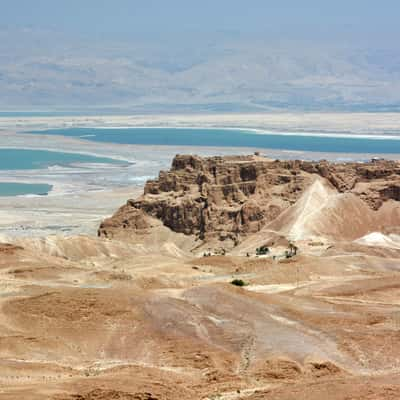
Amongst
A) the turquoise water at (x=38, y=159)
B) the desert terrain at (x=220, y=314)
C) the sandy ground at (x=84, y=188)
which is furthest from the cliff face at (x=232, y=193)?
the turquoise water at (x=38, y=159)

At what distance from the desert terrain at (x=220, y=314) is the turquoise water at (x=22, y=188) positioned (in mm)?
49451

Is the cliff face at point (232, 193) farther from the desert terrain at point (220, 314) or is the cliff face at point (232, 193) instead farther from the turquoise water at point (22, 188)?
the turquoise water at point (22, 188)

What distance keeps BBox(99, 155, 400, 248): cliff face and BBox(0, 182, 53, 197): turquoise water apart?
40.2 meters

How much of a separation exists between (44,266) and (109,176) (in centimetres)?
9047

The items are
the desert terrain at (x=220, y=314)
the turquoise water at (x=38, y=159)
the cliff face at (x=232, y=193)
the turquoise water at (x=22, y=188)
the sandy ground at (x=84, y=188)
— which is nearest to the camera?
the desert terrain at (x=220, y=314)

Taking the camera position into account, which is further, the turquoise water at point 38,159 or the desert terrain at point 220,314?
the turquoise water at point 38,159

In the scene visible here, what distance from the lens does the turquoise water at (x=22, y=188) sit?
123 meters

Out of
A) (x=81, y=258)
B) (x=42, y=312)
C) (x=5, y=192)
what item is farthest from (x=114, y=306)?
(x=5, y=192)

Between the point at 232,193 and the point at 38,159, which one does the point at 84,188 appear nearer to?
the point at 38,159

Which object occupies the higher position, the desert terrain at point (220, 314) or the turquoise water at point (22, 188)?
the desert terrain at point (220, 314)

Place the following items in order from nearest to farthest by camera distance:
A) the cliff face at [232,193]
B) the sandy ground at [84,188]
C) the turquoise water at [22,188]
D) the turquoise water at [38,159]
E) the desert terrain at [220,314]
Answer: the desert terrain at [220,314]
the cliff face at [232,193]
the sandy ground at [84,188]
the turquoise water at [22,188]
the turquoise water at [38,159]

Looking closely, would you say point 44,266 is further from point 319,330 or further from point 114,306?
point 319,330

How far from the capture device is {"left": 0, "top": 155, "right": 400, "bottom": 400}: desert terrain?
90.4 feet

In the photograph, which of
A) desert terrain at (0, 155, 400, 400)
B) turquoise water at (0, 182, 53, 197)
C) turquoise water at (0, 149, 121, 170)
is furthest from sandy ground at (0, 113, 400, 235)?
desert terrain at (0, 155, 400, 400)
